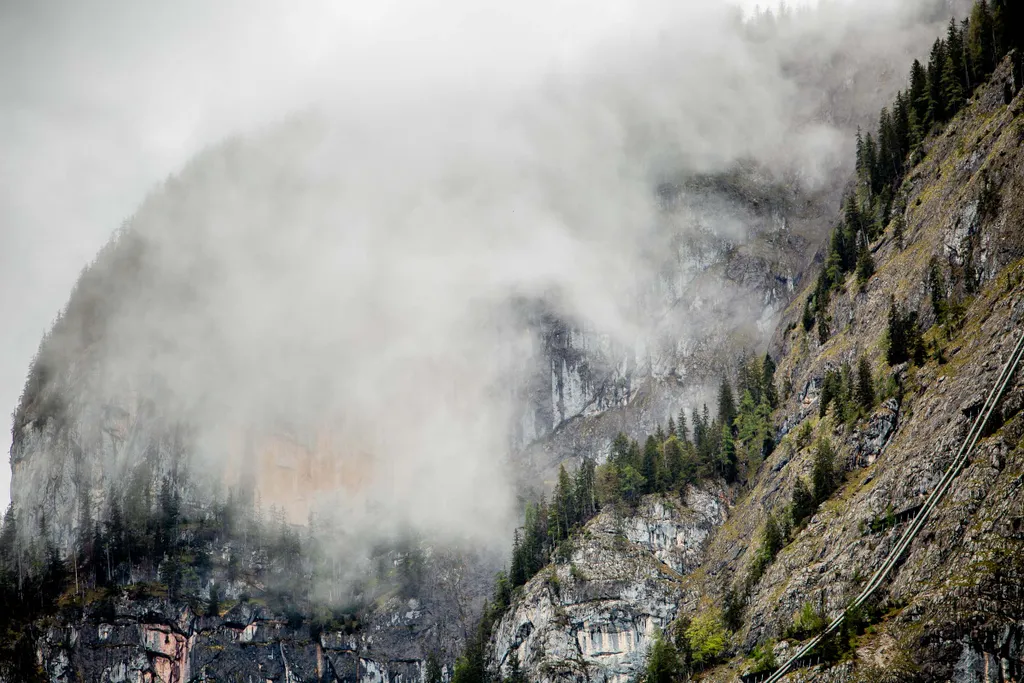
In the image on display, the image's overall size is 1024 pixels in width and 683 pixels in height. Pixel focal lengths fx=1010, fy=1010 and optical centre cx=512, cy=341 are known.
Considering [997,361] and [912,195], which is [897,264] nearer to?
[912,195]

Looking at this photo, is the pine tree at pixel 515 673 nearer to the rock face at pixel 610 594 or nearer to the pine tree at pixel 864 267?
the rock face at pixel 610 594

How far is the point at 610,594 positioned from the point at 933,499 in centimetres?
8291

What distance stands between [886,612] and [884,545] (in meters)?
10.6

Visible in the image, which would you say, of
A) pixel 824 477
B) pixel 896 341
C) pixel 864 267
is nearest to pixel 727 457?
pixel 864 267

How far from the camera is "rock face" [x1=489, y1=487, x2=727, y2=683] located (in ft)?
580

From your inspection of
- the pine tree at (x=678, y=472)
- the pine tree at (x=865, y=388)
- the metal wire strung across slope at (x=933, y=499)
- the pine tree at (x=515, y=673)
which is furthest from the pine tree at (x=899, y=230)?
the pine tree at (x=515, y=673)

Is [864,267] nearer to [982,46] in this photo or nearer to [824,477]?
[982,46]

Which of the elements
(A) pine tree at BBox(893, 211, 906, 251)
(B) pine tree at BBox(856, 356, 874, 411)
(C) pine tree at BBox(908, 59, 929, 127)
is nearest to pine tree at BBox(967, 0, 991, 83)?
(C) pine tree at BBox(908, 59, 929, 127)

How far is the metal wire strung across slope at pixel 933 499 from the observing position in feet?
348

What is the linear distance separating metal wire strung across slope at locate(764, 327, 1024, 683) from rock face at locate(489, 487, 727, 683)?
60296 millimetres

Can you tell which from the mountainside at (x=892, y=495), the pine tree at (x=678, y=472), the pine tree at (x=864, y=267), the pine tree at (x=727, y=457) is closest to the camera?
the mountainside at (x=892, y=495)

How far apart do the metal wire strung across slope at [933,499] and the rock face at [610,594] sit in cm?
6030

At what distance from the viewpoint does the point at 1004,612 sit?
3514 inches

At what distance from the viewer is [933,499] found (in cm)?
11106
